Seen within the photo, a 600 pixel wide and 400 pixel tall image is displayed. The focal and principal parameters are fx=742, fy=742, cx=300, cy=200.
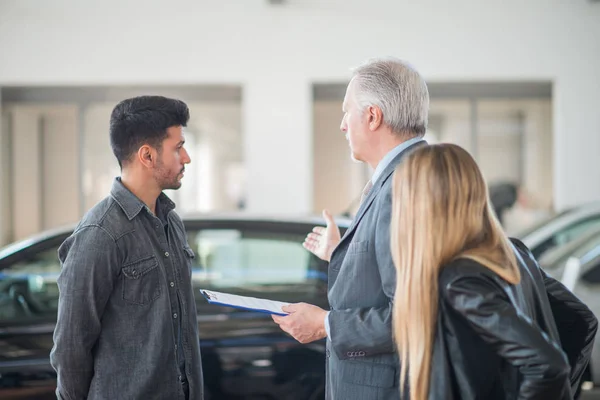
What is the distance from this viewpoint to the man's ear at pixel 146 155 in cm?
251

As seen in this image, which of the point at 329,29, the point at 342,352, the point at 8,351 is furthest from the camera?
the point at 329,29

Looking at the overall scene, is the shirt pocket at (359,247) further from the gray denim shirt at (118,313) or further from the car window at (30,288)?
the car window at (30,288)

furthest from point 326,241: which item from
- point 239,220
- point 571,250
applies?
point 571,250

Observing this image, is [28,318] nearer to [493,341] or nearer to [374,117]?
[374,117]

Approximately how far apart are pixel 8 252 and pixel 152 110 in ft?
5.37

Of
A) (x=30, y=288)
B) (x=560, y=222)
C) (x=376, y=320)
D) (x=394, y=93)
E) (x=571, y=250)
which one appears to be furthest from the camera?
(x=560, y=222)

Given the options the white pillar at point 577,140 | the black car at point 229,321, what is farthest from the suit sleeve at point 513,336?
the white pillar at point 577,140

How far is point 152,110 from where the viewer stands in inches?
98.7

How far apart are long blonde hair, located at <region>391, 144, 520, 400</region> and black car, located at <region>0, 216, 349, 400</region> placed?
1.70 meters

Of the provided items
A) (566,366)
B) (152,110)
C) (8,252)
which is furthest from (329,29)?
(566,366)

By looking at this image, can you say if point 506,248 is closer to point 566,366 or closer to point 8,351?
point 566,366

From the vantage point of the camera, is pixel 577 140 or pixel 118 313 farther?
pixel 577 140

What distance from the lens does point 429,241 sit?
1921 mm

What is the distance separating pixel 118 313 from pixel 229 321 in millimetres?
1331
